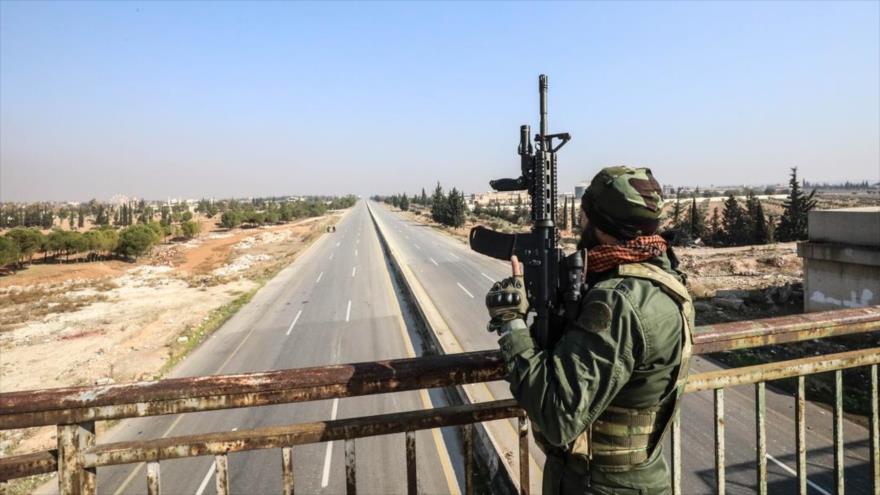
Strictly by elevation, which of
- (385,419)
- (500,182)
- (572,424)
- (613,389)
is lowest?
(385,419)

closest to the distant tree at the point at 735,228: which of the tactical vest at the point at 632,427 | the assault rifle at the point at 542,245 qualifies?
the assault rifle at the point at 542,245

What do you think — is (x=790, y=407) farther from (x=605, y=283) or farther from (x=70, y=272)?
(x=70, y=272)

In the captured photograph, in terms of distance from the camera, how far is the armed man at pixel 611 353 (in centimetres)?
167

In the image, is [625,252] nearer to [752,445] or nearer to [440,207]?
[752,445]

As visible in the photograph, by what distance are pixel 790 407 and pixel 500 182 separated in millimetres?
13557

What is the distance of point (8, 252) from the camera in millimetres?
49375

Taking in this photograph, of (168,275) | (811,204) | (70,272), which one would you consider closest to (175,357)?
(168,275)

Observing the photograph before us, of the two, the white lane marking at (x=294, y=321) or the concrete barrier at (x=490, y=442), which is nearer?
the concrete barrier at (x=490, y=442)

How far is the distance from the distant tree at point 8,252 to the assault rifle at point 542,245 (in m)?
63.9

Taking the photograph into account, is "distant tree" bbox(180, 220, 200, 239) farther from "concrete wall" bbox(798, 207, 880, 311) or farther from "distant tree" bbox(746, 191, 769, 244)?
"concrete wall" bbox(798, 207, 880, 311)

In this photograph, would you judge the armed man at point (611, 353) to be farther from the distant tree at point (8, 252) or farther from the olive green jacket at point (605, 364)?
the distant tree at point (8, 252)

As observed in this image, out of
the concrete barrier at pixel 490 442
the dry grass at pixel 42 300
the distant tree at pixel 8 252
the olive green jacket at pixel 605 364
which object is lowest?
the dry grass at pixel 42 300

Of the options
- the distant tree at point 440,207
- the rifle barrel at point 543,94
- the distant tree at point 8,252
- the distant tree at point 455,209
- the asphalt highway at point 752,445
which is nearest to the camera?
the rifle barrel at point 543,94

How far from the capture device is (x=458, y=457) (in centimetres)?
1170
